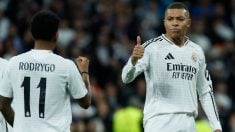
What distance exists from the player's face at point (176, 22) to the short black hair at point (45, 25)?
169 centimetres

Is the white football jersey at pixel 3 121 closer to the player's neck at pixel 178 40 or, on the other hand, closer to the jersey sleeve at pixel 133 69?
the jersey sleeve at pixel 133 69

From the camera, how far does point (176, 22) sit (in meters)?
9.53

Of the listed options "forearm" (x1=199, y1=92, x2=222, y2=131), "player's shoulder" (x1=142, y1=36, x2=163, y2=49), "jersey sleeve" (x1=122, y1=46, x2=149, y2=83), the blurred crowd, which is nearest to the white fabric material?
"forearm" (x1=199, y1=92, x2=222, y2=131)

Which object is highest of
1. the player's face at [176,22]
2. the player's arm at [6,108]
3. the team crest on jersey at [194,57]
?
the player's face at [176,22]

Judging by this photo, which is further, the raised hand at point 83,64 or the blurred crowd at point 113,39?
the blurred crowd at point 113,39

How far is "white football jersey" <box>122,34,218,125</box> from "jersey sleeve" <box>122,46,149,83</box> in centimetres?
1

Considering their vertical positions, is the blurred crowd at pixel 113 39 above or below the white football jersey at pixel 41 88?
above

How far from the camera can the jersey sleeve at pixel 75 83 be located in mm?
8266

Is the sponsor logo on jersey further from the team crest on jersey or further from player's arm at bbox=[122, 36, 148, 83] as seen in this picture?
player's arm at bbox=[122, 36, 148, 83]

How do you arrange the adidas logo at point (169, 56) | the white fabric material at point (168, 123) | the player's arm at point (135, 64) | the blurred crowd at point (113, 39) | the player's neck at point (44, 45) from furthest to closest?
the blurred crowd at point (113, 39), the adidas logo at point (169, 56), the white fabric material at point (168, 123), the player's arm at point (135, 64), the player's neck at point (44, 45)

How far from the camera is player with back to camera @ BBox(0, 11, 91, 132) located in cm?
818

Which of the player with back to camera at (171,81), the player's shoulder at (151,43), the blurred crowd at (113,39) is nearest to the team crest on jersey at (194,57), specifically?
the player with back to camera at (171,81)

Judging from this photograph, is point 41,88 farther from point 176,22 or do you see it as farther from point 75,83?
point 176,22

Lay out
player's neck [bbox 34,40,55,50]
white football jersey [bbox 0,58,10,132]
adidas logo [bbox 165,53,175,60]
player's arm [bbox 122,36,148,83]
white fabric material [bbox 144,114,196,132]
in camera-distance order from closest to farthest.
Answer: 1. player's neck [bbox 34,40,55,50]
2. player's arm [bbox 122,36,148,83]
3. white football jersey [bbox 0,58,10,132]
4. white fabric material [bbox 144,114,196,132]
5. adidas logo [bbox 165,53,175,60]
